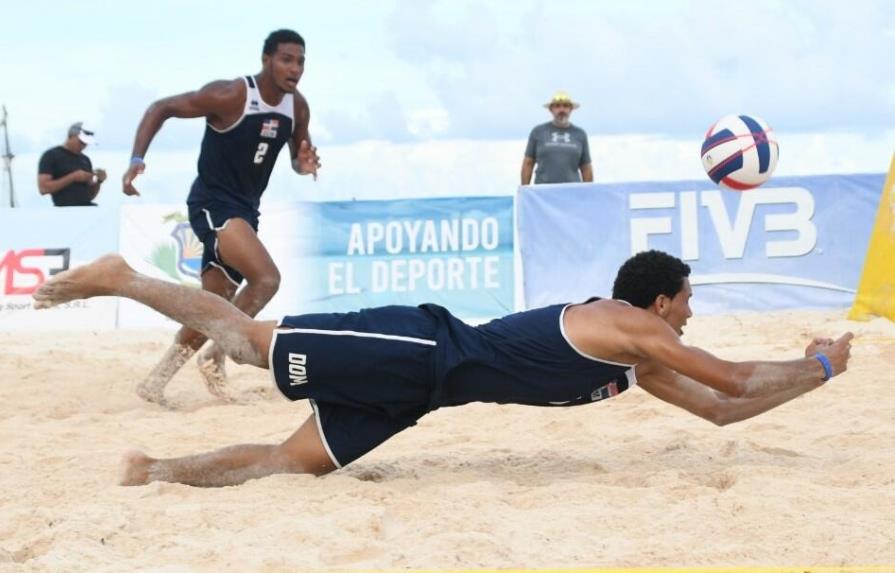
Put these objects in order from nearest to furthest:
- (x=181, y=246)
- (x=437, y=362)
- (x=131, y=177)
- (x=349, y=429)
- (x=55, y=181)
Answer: (x=437, y=362), (x=349, y=429), (x=131, y=177), (x=181, y=246), (x=55, y=181)

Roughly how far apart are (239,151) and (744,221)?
559cm

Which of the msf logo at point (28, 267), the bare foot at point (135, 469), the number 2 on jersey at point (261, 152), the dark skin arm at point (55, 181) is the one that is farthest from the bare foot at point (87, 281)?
the dark skin arm at point (55, 181)

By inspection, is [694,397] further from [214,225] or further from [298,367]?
[214,225]

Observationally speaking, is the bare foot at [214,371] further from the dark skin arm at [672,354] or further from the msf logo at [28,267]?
the msf logo at [28,267]

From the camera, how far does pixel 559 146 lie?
11.7 m

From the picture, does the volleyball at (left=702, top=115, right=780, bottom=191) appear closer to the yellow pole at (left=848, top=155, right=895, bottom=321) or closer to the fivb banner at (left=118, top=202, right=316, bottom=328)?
the yellow pole at (left=848, top=155, right=895, bottom=321)

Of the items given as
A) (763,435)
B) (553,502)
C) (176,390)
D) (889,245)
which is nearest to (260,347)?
(553,502)

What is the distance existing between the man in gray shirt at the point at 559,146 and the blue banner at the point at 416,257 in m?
0.55

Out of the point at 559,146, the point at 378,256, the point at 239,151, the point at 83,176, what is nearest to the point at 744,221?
the point at 559,146

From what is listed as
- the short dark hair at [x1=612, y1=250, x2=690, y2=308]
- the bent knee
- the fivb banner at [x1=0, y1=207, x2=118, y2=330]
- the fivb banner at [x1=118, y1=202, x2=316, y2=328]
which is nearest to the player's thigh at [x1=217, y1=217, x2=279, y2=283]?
the bent knee

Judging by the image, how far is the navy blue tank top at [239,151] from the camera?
269 inches

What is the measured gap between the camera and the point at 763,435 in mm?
5445

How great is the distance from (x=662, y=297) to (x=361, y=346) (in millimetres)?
1070

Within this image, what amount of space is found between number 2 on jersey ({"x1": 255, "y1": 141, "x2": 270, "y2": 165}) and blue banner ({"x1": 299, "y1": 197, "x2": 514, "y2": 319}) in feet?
14.9
